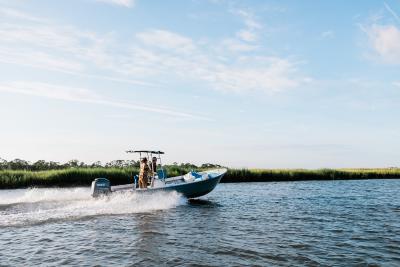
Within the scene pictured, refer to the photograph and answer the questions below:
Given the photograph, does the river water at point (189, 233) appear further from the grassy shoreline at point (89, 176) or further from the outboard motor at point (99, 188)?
the grassy shoreline at point (89, 176)

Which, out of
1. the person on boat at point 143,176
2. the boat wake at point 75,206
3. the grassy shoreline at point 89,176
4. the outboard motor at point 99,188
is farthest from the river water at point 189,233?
the grassy shoreline at point 89,176

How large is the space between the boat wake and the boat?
360 mm

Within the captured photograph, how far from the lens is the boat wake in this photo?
1791 cm

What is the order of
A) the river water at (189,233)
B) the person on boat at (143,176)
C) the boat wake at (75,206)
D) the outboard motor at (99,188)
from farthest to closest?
the person on boat at (143,176) < the outboard motor at (99,188) < the boat wake at (75,206) < the river water at (189,233)

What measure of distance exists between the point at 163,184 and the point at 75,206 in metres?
5.59

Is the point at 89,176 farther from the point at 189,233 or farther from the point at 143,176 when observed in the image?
the point at 189,233

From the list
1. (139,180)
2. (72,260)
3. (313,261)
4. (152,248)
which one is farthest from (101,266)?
(139,180)

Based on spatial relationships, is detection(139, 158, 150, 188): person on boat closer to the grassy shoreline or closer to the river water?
the river water

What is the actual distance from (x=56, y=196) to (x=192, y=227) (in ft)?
41.8

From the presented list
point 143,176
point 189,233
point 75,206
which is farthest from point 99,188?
point 189,233

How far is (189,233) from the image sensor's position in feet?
49.2

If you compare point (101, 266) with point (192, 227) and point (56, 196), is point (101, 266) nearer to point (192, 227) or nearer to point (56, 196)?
point (192, 227)

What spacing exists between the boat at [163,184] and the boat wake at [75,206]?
1.18ft

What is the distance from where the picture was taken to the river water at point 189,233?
11.2 metres
